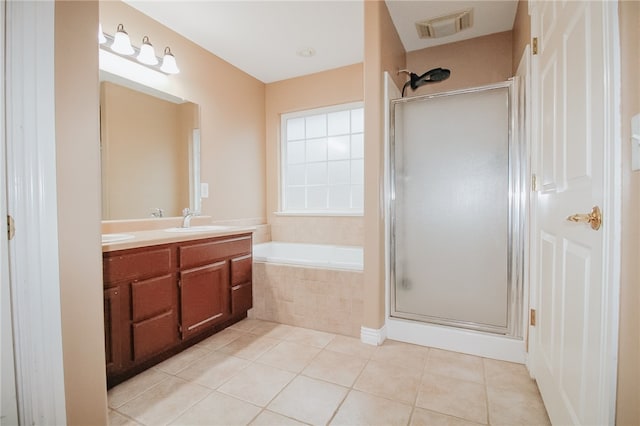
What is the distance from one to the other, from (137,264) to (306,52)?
243 cm

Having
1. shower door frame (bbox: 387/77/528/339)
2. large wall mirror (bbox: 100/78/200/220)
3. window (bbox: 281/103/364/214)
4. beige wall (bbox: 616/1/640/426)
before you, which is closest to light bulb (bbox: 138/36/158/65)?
large wall mirror (bbox: 100/78/200/220)

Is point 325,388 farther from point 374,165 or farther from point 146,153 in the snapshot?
point 146,153

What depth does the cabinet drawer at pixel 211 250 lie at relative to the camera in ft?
6.66

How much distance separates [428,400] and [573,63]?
5.26 feet

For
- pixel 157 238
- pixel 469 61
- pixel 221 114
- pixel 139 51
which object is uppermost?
pixel 469 61

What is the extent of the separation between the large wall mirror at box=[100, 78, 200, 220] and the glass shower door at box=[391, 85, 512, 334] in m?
1.82

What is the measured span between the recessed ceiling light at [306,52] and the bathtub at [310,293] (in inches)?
79.3

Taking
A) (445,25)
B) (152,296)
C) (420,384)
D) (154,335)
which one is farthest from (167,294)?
(445,25)

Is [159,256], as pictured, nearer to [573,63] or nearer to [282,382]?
[282,382]

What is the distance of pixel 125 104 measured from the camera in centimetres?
227

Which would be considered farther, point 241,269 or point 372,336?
point 241,269

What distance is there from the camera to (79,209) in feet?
3.05

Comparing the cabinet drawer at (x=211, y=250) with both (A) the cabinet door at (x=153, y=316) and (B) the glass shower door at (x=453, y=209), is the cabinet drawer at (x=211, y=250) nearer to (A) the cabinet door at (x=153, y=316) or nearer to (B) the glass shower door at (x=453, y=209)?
(A) the cabinet door at (x=153, y=316)

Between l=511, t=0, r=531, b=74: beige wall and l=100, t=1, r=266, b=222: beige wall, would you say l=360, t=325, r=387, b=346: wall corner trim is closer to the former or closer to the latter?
l=100, t=1, r=266, b=222: beige wall
